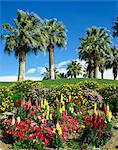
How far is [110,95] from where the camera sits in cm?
1473

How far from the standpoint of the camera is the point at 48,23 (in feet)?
150

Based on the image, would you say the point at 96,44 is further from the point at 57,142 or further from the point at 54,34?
the point at 57,142

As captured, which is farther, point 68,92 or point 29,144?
point 68,92

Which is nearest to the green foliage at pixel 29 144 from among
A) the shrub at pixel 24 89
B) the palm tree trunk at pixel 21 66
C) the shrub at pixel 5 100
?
the shrub at pixel 5 100

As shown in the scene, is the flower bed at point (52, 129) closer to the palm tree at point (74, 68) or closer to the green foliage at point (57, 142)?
the green foliage at point (57, 142)

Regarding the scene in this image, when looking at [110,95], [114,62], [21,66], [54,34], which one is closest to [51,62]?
[54,34]

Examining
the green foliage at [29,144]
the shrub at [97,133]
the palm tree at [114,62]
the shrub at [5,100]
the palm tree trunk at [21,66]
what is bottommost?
the green foliage at [29,144]

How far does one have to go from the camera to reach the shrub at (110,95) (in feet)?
45.7

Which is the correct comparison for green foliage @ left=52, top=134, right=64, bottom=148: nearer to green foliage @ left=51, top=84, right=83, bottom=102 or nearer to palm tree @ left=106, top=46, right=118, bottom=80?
green foliage @ left=51, top=84, right=83, bottom=102

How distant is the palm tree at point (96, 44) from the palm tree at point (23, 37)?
11510 mm

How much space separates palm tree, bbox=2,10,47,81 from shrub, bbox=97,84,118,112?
21595 millimetres

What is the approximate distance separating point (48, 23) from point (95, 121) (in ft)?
120

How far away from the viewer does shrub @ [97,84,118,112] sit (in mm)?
13930

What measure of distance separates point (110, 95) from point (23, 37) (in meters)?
23.3
